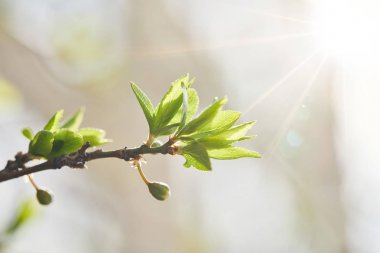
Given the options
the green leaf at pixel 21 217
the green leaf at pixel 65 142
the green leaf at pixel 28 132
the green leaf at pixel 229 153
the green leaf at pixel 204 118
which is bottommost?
the green leaf at pixel 65 142

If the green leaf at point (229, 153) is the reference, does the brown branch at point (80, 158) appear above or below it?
below

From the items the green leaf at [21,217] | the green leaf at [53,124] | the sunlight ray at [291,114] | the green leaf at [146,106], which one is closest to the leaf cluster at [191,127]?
the green leaf at [146,106]

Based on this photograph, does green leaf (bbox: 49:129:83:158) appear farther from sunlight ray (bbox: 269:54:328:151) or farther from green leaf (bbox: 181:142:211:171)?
sunlight ray (bbox: 269:54:328:151)

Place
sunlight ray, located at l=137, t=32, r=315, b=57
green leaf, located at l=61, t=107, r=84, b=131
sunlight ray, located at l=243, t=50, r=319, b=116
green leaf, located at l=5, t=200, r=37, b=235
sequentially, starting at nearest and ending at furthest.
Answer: green leaf, located at l=61, t=107, r=84, b=131
green leaf, located at l=5, t=200, r=37, b=235
sunlight ray, located at l=243, t=50, r=319, b=116
sunlight ray, located at l=137, t=32, r=315, b=57

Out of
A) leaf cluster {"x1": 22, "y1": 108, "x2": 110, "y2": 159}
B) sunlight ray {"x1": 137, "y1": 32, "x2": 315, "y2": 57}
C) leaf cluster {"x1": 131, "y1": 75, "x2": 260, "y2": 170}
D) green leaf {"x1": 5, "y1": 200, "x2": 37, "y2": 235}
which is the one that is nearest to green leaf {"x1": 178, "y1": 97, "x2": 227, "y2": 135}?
leaf cluster {"x1": 131, "y1": 75, "x2": 260, "y2": 170}

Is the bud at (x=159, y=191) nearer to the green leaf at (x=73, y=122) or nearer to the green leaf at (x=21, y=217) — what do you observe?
the green leaf at (x=73, y=122)

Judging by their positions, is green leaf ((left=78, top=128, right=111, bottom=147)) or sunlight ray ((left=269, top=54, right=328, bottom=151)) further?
sunlight ray ((left=269, top=54, right=328, bottom=151))

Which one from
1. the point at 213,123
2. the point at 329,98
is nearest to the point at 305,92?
the point at 329,98

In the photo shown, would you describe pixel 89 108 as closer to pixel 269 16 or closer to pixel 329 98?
pixel 269 16
